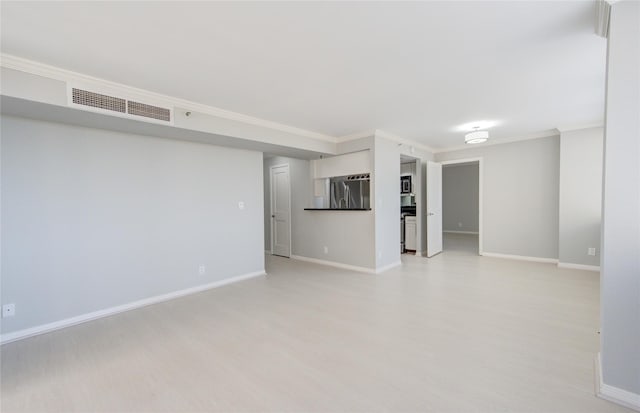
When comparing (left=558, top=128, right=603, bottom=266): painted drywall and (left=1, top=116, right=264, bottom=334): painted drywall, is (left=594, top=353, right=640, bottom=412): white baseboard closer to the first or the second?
(left=558, top=128, right=603, bottom=266): painted drywall

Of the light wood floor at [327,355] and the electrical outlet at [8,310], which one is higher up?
the electrical outlet at [8,310]

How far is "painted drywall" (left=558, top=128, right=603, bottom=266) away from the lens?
14.4 ft

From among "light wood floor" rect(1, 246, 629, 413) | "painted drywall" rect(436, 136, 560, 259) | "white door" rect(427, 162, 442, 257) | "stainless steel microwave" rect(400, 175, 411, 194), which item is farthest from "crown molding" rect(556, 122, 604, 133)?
"stainless steel microwave" rect(400, 175, 411, 194)

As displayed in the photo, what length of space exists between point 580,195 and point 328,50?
16.0 feet

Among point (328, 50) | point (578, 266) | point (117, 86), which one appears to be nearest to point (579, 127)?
point (578, 266)

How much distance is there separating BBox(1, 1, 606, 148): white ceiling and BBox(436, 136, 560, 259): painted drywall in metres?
1.94

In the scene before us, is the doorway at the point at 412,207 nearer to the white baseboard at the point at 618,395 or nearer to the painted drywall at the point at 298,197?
the painted drywall at the point at 298,197

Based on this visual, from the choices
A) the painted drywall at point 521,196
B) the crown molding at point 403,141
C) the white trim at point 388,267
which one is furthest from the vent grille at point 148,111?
the painted drywall at point 521,196

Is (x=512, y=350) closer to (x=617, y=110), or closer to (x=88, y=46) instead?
(x=617, y=110)

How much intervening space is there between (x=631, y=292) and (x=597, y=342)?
1122 millimetres

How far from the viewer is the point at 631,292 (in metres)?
1.55

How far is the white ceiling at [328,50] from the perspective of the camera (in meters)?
1.69

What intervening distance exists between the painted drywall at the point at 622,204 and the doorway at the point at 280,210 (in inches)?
195

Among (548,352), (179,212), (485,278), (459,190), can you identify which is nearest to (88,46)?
(179,212)
